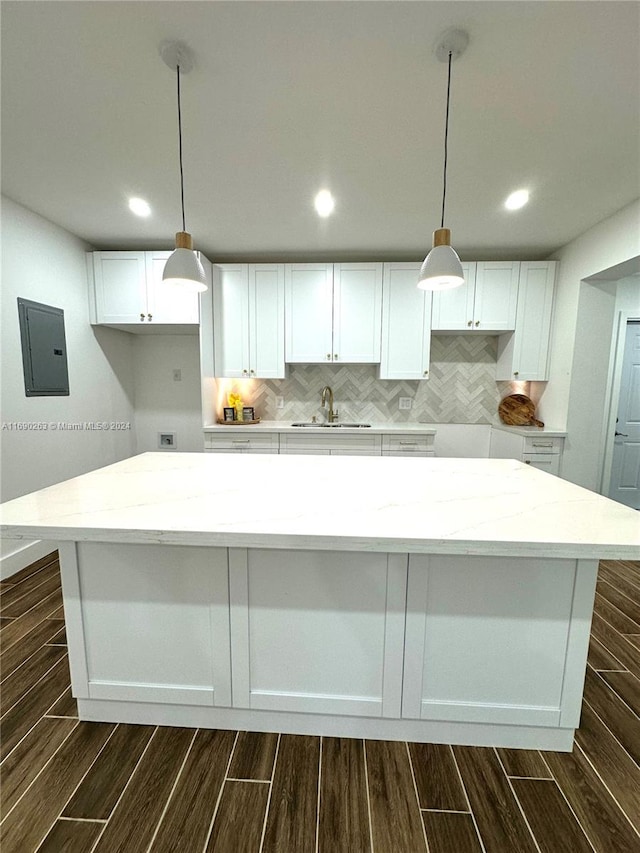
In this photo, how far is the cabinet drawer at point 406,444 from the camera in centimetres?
337

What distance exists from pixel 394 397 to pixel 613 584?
92.7 inches

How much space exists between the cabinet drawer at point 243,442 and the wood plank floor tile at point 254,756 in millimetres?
2281

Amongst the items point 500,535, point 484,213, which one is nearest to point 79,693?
point 500,535

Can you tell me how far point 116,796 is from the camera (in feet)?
3.80

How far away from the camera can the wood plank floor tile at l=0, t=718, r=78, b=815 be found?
1179mm

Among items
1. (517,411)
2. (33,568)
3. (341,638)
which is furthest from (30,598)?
(517,411)

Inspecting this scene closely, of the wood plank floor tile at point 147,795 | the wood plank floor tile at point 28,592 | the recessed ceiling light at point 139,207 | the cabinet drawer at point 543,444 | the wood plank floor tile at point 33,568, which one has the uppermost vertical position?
the recessed ceiling light at point 139,207

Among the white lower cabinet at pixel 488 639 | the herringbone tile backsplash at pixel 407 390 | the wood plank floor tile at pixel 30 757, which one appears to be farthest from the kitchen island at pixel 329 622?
the herringbone tile backsplash at pixel 407 390

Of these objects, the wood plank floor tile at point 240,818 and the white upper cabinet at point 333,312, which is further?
the white upper cabinet at point 333,312

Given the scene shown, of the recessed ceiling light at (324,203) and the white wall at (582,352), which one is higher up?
the recessed ceiling light at (324,203)

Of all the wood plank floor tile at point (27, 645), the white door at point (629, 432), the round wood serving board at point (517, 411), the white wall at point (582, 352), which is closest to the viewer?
the wood plank floor tile at point (27, 645)

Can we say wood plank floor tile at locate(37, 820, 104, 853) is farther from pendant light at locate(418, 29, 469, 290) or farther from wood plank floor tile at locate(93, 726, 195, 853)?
pendant light at locate(418, 29, 469, 290)

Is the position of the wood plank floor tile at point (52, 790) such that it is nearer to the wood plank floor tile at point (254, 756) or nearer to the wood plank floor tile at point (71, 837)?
the wood plank floor tile at point (71, 837)

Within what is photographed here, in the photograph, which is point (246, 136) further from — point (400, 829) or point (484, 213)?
point (400, 829)
